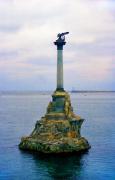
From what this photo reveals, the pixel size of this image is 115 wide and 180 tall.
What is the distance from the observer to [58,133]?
61.0 metres

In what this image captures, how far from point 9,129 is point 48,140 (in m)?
36.2

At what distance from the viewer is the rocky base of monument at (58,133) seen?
192ft

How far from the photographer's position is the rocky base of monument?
58.6 metres

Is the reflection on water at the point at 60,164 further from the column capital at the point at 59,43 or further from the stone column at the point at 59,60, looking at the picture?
the column capital at the point at 59,43

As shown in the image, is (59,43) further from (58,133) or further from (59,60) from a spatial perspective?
(58,133)

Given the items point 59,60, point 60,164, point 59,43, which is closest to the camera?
point 60,164

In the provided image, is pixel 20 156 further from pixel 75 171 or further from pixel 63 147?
pixel 75 171

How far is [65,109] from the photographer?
64.5 meters

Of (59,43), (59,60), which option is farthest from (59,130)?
(59,43)

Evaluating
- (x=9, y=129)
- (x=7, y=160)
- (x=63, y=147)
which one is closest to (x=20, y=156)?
(x=7, y=160)

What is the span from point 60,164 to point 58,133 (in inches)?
356

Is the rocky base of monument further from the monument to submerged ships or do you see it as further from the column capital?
the column capital

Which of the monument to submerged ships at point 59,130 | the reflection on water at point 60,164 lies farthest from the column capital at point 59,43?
the reflection on water at point 60,164

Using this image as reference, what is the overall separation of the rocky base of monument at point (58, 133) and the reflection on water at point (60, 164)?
4.55 feet
